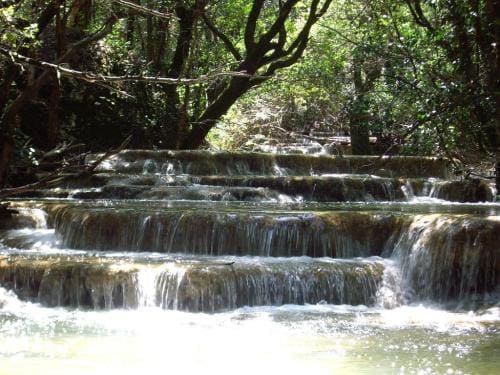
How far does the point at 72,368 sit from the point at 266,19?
647 inches

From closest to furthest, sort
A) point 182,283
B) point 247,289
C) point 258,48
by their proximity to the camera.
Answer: point 182,283, point 247,289, point 258,48

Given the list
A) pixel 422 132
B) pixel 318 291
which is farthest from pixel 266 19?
pixel 318 291

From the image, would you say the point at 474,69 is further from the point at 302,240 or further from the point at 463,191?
the point at 463,191

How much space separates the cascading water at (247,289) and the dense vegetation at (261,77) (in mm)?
1211

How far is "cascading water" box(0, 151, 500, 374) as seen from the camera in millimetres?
5246

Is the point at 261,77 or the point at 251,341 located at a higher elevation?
the point at 261,77

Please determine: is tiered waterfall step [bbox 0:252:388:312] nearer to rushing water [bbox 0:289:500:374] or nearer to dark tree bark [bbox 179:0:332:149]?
rushing water [bbox 0:289:500:374]

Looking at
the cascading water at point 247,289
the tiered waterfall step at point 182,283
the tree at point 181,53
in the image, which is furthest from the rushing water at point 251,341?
the tree at point 181,53

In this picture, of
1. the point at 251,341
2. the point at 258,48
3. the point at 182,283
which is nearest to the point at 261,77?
the point at 258,48

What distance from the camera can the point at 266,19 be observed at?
19.9 metres

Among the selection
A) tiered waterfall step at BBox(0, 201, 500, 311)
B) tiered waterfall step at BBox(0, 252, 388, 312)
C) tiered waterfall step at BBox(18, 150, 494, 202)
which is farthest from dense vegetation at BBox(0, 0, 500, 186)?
tiered waterfall step at BBox(0, 252, 388, 312)

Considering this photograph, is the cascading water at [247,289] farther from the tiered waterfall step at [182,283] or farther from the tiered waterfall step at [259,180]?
the tiered waterfall step at [259,180]

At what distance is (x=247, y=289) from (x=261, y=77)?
5677 millimetres

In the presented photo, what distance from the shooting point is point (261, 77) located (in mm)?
12117
